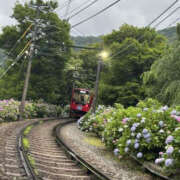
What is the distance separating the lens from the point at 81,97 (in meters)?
26.2

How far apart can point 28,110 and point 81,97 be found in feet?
19.6

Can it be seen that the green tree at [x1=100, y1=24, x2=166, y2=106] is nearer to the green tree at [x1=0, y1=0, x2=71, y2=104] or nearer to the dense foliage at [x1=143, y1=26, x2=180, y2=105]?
the dense foliage at [x1=143, y1=26, x2=180, y2=105]

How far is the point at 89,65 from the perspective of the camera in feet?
139

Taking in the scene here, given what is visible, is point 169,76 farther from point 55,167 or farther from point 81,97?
point 81,97

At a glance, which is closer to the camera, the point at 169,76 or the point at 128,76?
the point at 169,76

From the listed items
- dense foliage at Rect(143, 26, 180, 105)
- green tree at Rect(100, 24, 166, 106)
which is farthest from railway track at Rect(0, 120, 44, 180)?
green tree at Rect(100, 24, 166, 106)

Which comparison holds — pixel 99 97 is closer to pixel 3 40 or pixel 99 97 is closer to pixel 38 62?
pixel 38 62

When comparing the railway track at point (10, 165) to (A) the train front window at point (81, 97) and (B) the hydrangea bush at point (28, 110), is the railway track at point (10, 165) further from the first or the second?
(A) the train front window at point (81, 97)

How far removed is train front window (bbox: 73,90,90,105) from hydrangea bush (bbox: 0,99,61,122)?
3.09 m

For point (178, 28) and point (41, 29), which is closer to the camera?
point (178, 28)

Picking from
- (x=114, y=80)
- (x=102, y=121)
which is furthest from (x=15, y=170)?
(x=114, y=80)

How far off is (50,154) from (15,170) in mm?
2371

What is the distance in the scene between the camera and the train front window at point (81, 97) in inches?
1030

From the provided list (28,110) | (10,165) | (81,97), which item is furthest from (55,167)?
(81,97)
